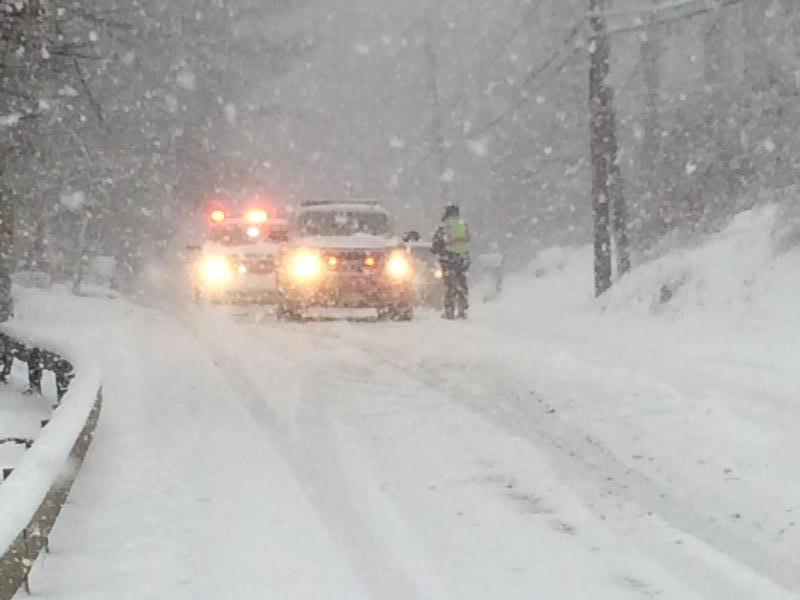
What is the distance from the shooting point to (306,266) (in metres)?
20.4

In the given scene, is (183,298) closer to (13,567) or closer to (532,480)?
(532,480)

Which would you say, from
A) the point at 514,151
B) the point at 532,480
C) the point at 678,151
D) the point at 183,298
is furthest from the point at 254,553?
the point at 514,151

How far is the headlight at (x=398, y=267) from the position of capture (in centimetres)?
2048

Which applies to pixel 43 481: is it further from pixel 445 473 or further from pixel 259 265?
pixel 259 265

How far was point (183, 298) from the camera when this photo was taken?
28828 millimetres

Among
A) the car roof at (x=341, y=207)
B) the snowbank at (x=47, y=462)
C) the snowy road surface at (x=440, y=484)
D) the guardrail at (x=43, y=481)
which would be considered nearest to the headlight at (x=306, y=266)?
the car roof at (x=341, y=207)

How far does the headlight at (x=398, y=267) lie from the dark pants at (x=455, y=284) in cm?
97

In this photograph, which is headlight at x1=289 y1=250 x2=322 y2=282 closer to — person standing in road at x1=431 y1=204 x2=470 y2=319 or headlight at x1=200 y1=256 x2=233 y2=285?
person standing in road at x1=431 y1=204 x2=470 y2=319

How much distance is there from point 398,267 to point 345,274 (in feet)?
3.10

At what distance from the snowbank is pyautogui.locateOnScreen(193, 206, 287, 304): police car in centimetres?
1390

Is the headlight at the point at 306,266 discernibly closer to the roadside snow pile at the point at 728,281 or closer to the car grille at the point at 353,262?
the car grille at the point at 353,262

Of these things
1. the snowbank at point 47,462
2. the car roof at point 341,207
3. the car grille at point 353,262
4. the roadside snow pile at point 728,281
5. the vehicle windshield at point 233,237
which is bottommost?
the snowbank at point 47,462

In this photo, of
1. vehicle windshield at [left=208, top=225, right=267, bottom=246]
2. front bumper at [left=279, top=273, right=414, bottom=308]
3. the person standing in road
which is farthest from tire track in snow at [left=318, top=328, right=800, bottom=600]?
vehicle windshield at [left=208, top=225, right=267, bottom=246]

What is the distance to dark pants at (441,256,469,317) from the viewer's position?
2128 centimetres
